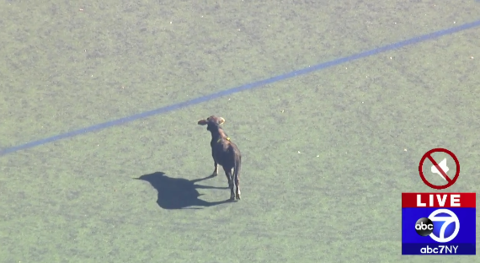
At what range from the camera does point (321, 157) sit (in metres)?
13.1

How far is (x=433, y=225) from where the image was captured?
12000 millimetres

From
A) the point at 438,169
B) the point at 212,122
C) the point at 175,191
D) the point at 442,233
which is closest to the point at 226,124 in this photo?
the point at 212,122

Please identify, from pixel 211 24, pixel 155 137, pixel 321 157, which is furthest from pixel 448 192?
pixel 211 24

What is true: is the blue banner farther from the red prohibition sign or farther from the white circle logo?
the red prohibition sign

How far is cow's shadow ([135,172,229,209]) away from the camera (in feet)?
40.5

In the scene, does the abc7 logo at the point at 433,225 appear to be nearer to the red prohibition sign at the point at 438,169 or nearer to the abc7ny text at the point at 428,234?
the abc7ny text at the point at 428,234

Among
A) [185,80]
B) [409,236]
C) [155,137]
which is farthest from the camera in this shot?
[185,80]

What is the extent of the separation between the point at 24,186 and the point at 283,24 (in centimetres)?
521

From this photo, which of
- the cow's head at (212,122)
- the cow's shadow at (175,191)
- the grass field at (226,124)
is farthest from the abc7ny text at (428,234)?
the cow's head at (212,122)

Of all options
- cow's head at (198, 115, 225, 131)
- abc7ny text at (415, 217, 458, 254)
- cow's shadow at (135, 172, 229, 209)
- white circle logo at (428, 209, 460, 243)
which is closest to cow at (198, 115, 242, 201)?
cow's head at (198, 115, 225, 131)

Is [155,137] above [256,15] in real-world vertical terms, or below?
below

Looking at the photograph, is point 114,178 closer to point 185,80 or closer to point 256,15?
point 185,80

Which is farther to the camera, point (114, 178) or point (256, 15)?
point (256, 15)

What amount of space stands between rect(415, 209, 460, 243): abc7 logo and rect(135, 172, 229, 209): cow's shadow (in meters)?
2.45
